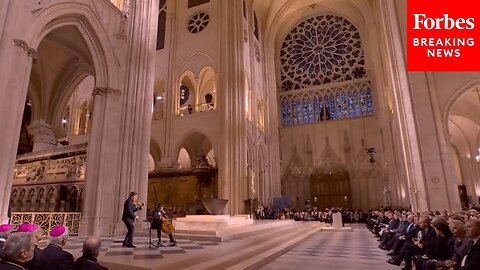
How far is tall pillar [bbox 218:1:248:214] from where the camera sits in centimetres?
1661

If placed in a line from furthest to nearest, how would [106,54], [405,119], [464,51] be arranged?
1. [405,119]
2. [106,54]
3. [464,51]

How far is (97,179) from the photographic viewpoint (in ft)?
29.1

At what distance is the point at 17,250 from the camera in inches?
72.0

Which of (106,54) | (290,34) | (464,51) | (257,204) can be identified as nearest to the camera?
(464,51)

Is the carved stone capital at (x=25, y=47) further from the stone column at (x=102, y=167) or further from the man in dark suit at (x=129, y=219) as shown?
the man in dark suit at (x=129, y=219)

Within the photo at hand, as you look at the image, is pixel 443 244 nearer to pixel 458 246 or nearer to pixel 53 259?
pixel 458 246

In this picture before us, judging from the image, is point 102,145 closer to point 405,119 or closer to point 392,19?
point 405,119

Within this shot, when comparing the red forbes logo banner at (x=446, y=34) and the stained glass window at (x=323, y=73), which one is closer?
the red forbes logo banner at (x=446, y=34)

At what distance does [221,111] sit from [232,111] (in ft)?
2.28

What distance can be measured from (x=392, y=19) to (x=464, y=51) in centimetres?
559

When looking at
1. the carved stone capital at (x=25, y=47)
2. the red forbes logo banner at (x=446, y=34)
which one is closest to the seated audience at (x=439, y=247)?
the red forbes logo banner at (x=446, y=34)

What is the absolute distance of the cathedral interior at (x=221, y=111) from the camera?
9.09 metres

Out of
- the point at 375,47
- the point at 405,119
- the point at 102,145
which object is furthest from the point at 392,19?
the point at 102,145

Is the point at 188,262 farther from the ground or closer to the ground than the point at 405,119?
closer to the ground
